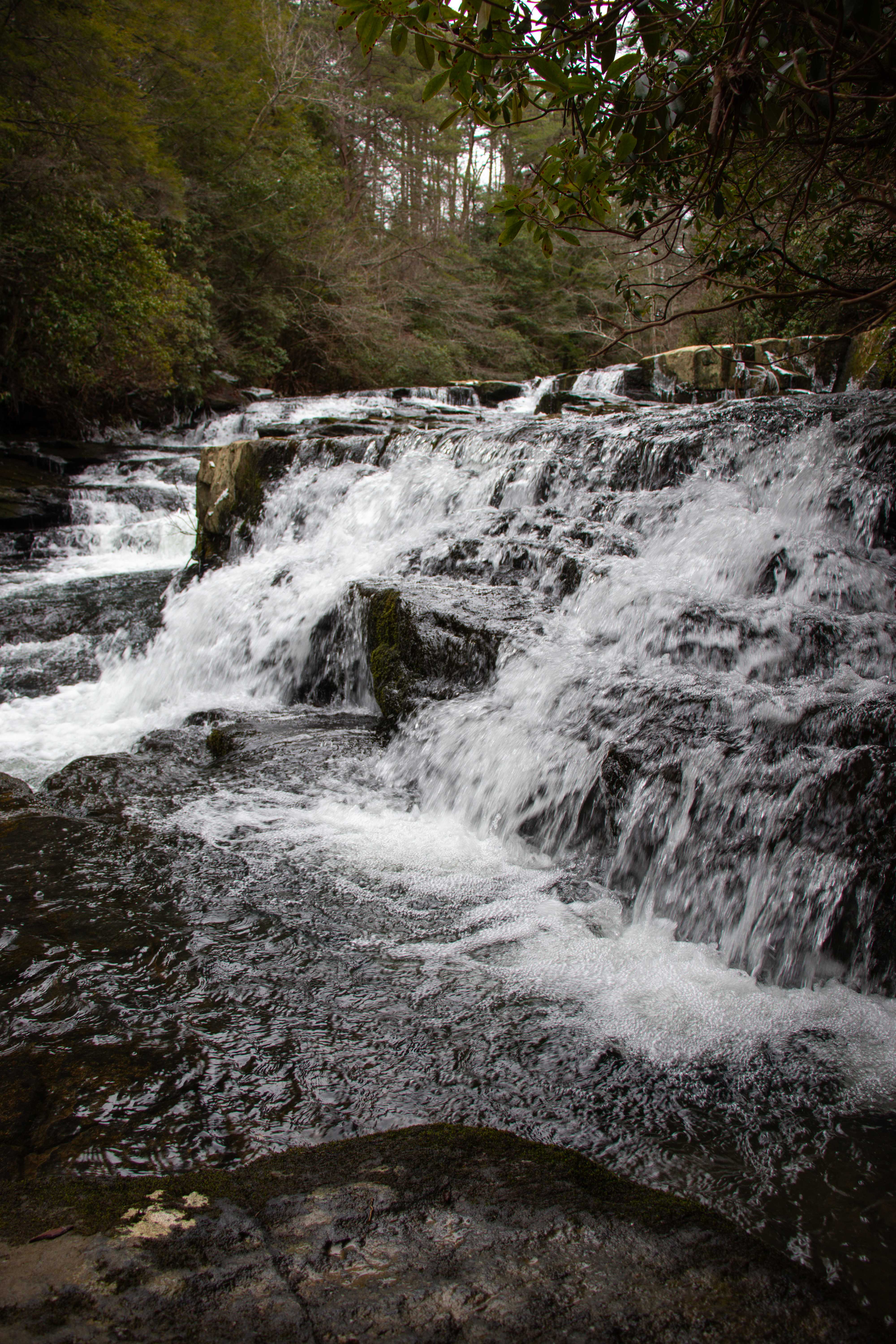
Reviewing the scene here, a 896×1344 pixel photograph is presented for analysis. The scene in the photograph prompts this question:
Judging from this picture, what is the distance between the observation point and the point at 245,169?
58.6ft

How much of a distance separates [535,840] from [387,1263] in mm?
2510

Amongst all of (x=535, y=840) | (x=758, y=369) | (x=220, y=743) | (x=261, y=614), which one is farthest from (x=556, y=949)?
(x=758, y=369)

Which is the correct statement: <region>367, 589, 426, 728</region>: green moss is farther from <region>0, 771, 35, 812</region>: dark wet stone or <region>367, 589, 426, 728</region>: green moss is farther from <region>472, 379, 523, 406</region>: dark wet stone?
<region>472, 379, 523, 406</region>: dark wet stone

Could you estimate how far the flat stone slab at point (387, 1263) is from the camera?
3.76 ft

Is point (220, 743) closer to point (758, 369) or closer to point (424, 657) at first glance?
point (424, 657)

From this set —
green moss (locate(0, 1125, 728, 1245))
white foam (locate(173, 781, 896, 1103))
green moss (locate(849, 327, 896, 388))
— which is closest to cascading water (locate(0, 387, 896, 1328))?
white foam (locate(173, 781, 896, 1103))

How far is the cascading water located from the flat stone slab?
9.3 inches

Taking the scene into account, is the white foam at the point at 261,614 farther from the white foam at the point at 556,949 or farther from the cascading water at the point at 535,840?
the white foam at the point at 556,949

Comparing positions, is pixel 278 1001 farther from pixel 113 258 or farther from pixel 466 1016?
pixel 113 258

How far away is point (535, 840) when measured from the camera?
12.3 feet

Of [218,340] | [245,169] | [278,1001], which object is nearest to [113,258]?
[218,340]

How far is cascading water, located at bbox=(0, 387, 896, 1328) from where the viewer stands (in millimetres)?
2004

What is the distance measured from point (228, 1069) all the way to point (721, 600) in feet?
12.7

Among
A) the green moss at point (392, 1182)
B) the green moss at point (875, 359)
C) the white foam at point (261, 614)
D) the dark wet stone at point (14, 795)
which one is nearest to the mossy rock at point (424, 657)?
the white foam at point (261, 614)
